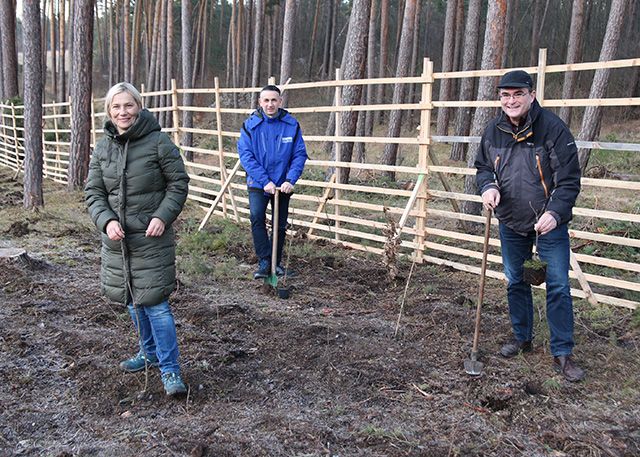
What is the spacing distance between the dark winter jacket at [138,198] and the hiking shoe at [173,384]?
1.50 feet

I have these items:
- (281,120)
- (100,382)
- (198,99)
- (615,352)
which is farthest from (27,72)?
(198,99)

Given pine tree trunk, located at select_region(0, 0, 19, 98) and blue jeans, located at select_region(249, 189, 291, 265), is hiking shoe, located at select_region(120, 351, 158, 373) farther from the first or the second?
pine tree trunk, located at select_region(0, 0, 19, 98)

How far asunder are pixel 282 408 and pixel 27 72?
8730 mm

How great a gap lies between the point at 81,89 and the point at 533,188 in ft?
32.0

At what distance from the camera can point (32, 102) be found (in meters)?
9.48

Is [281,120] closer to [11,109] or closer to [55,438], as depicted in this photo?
[55,438]

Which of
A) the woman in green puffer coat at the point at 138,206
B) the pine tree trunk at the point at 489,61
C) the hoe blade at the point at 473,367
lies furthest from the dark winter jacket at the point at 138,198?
the pine tree trunk at the point at 489,61

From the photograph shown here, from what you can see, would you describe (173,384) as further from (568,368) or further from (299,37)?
(299,37)

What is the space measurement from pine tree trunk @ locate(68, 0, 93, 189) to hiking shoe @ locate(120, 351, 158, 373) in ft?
28.4

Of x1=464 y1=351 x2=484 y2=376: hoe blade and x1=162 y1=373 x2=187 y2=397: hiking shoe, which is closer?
x1=162 y1=373 x2=187 y2=397: hiking shoe

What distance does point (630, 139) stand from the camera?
1822 cm

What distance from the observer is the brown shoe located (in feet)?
11.4

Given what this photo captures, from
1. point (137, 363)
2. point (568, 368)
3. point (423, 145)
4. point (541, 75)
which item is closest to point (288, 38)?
point (423, 145)

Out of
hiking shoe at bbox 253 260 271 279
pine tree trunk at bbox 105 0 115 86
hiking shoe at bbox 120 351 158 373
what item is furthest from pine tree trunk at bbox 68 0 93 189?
pine tree trunk at bbox 105 0 115 86
